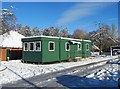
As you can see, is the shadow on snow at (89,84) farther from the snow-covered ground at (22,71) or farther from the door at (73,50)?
the door at (73,50)

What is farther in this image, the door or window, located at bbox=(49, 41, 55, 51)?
the door

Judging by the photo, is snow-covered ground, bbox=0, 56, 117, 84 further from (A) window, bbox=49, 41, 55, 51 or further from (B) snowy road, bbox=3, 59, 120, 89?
(A) window, bbox=49, 41, 55, 51

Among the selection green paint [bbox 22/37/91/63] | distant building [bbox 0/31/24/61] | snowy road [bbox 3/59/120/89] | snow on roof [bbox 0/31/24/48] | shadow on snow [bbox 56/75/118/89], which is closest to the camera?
shadow on snow [bbox 56/75/118/89]

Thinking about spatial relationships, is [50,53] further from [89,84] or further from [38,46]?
[89,84]

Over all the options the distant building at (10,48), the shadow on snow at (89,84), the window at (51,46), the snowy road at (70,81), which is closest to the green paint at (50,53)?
the window at (51,46)

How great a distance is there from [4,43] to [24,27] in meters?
54.3

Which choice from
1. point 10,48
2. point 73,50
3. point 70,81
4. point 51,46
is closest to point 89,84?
point 70,81

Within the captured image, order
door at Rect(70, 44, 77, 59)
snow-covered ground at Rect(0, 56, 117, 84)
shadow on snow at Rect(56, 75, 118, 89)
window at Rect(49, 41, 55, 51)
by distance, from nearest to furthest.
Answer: shadow on snow at Rect(56, 75, 118, 89)
snow-covered ground at Rect(0, 56, 117, 84)
window at Rect(49, 41, 55, 51)
door at Rect(70, 44, 77, 59)

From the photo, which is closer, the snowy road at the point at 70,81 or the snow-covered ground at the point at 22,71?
the snowy road at the point at 70,81

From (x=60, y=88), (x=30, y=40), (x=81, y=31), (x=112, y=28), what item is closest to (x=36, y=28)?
(x=81, y=31)

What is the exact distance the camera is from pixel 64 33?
85375 mm

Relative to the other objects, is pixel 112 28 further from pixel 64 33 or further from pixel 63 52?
pixel 63 52

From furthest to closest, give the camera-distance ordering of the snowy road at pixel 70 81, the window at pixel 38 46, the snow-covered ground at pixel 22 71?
the window at pixel 38 46, the snow-covered ground at pixel 22 71, the snowy road at pixel 70 81

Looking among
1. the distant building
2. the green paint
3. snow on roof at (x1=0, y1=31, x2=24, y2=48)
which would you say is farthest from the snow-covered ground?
snow on roof at (x1=0, y1=31, x2=24, y2=48)
